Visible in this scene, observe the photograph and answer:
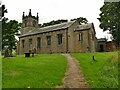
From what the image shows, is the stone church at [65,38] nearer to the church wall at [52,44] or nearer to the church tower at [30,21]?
the church wall at [52,44]

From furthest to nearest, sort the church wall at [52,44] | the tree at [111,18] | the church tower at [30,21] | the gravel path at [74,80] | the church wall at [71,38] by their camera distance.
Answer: the church tower at [30,21], the tree at [111,18], the church wall at [52,44], the church wall at [71,38], the gravel path at [74,80]

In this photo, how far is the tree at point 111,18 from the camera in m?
59.9

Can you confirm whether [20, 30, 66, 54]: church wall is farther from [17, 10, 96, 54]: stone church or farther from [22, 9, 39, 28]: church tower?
[22, 9, 39, 28]: church tower

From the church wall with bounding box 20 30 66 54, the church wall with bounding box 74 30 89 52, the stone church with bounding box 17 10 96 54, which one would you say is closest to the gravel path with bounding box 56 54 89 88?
the church wall with bounding box 74 30 89 52

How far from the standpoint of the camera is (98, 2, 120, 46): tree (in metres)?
59.9

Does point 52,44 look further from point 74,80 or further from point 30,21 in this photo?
point 74,80

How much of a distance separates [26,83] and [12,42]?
2538 inches

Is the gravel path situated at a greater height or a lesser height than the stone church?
lesser

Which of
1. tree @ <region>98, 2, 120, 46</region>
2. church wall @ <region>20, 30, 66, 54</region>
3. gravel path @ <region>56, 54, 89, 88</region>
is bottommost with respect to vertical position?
gravel path @ <region>56, 54, 89, 88</region>

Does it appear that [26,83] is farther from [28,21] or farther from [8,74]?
[28,21]

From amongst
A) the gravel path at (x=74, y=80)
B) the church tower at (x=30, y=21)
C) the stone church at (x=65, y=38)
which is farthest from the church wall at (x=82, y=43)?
the gravel path at (x=74, y=80)

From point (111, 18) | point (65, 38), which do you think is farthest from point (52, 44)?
point (111, 18)

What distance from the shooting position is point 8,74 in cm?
2075

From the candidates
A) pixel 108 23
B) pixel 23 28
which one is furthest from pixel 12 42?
pixel 108 23
